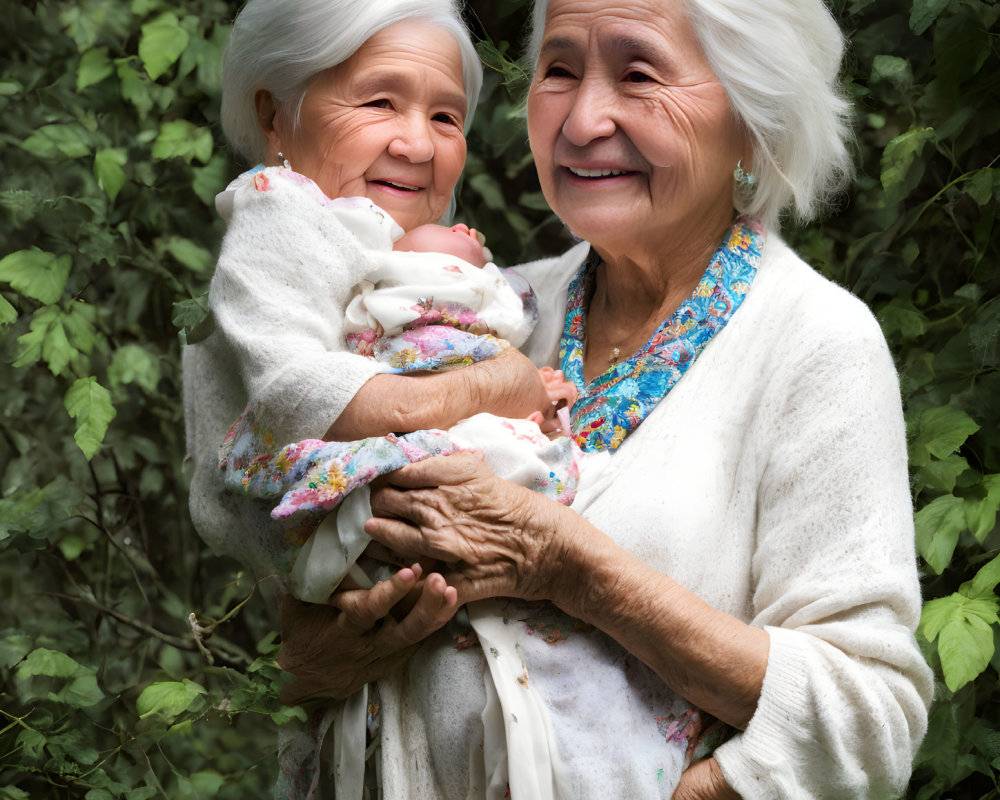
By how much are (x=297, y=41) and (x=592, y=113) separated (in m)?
0.50

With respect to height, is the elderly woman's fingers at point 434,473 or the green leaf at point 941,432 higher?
the elderly woman's fingers at point 434,473

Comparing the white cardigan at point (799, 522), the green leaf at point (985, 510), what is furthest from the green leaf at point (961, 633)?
the white cardigan at point (799, 522)

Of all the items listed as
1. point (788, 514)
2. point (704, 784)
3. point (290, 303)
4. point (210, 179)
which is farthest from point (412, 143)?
point (210, 179)

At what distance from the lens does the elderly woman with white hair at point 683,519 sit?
60.5 inches

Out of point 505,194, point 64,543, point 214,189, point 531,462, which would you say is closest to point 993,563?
point 531,462

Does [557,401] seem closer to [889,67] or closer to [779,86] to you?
[779,86]

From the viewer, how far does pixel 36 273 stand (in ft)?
8.31

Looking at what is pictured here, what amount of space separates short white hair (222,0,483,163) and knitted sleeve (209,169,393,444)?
0.23 m

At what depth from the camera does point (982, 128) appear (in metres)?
2.54

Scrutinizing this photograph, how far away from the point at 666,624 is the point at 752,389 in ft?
1.29

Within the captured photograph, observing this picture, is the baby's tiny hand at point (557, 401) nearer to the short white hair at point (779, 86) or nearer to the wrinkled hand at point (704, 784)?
the short white hair at point (779, 86)

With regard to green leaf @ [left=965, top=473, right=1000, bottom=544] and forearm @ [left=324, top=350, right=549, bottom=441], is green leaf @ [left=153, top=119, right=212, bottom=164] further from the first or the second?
green leaf @ [left=965, top=473, right=1000, bottom=544]

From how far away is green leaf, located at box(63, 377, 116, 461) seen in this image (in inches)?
95.8

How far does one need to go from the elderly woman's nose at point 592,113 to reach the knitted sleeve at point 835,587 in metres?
0.45
